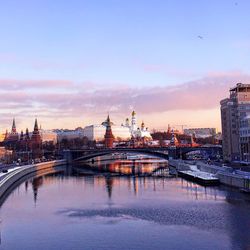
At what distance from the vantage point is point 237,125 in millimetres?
71062

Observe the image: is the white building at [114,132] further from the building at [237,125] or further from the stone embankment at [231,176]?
the stone embankment at [231,176]

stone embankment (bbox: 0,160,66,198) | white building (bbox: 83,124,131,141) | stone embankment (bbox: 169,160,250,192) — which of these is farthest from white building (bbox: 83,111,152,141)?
stone embankment (bbox: 169,160,250,192)

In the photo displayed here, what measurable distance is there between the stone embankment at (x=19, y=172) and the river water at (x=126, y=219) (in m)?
1.50

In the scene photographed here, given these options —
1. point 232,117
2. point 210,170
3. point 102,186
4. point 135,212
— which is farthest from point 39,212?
point 232,117

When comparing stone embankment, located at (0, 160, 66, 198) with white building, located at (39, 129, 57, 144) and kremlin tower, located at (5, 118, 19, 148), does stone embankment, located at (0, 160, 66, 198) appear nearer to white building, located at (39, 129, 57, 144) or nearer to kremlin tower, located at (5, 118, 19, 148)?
kremlin tower, located at (5, 118, 19, 148)

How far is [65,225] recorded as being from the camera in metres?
28.8

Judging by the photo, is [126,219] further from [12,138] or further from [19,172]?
[12,138]

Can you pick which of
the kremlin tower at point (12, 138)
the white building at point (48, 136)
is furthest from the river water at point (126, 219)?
the white building at point (48, 136)

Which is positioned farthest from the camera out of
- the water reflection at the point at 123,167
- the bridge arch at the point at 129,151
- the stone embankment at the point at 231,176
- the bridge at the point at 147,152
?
the bridge arch at the point at 129,151

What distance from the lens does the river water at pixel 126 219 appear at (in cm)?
2433

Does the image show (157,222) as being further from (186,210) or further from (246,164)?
(246,164)

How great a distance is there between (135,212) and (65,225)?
6.37m

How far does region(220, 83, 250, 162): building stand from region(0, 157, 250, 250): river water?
847 inches

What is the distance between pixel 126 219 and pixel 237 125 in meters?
44.8
